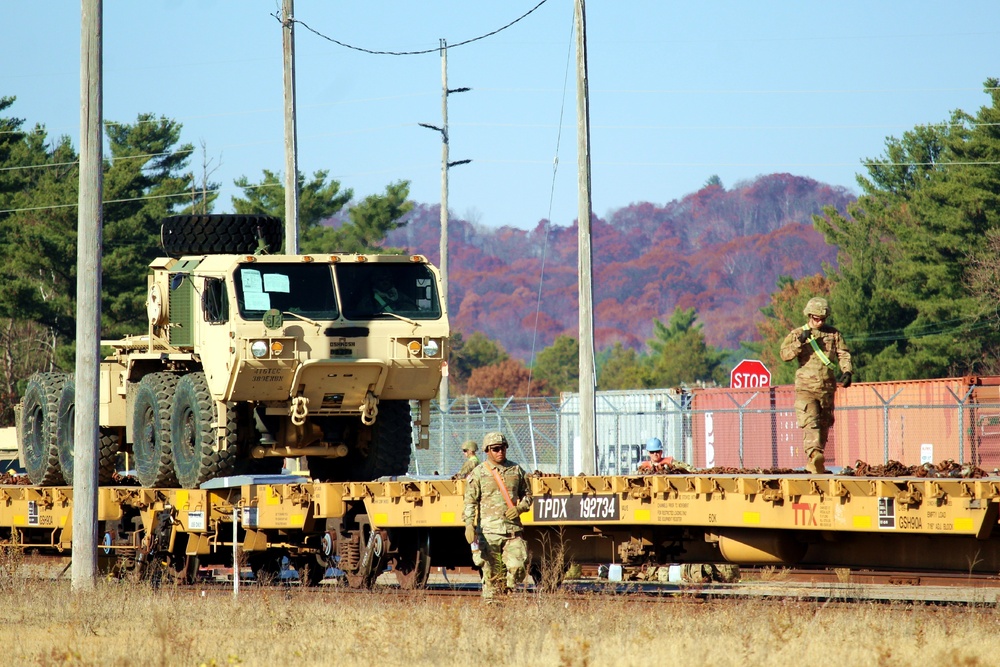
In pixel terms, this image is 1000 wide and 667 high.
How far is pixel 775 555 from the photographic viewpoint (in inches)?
452

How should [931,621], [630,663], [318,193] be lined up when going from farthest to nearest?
1. [318,193]
2. [931,621]
3. [630,663]

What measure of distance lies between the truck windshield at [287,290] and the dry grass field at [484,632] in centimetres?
303

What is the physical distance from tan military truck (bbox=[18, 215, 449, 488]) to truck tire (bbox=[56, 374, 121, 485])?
22.2 inches

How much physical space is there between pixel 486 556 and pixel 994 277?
45.2 metres

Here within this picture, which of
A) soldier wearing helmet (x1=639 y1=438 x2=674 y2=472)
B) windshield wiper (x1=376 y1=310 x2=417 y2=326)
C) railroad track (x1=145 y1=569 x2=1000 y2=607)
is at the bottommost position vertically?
railroad track (x1=145 y1=569 x2=1000 y2=607)

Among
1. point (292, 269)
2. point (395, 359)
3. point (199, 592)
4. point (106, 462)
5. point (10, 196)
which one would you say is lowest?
point (199, 592)

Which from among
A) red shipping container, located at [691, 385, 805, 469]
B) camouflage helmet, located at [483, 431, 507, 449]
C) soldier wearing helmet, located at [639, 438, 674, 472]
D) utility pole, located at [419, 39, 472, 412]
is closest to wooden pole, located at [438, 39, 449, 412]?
utility pole, located at [419, 39, 472, 412]

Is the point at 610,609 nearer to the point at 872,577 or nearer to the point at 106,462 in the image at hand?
the point at 872,577

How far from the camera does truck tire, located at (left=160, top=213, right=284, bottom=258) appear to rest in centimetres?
1599

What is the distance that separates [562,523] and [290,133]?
631 inches

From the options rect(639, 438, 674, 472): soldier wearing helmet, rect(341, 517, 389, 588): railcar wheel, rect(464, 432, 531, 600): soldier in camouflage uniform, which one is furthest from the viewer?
rect(639, 438, 674, 472): soldier wearing helmet

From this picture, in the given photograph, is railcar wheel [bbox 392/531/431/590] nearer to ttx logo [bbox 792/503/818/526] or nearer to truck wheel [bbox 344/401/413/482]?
truck wheel [bbox 344/401/413/482]

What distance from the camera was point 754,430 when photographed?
27.6 metres

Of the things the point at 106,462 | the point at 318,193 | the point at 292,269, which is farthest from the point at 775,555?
the point at 318,193
